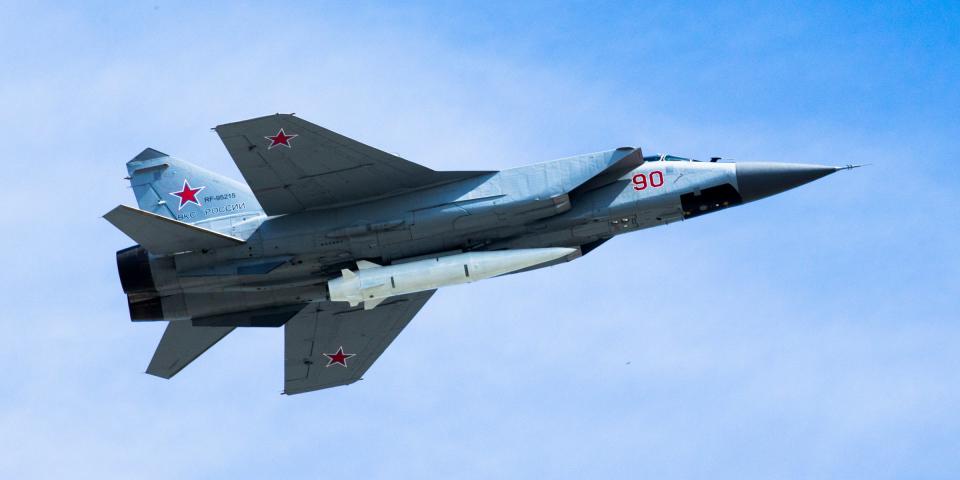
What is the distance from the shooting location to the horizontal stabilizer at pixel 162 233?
1139 inches

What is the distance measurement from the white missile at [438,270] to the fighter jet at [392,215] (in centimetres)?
3

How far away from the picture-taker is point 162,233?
96.5ft

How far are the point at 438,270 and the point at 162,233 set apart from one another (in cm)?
553

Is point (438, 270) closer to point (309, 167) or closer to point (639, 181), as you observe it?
point (309, 167)

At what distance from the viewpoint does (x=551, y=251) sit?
29.6m

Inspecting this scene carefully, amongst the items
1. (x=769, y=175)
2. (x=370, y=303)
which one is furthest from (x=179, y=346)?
(x=769, y=175)

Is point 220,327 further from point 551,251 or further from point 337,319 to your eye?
point 551,251

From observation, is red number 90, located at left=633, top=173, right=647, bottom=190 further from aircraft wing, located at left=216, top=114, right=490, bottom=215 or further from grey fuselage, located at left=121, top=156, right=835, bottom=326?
aircraft wing, located at left=216, top=114, right=490, bottom=215

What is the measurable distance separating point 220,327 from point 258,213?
3.53 meters

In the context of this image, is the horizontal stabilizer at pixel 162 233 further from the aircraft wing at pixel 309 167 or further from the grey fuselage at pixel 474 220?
the aircraft wing at pixel 309 167

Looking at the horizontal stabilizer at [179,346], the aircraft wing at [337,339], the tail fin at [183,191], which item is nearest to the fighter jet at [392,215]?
the tail fin at [183,191]

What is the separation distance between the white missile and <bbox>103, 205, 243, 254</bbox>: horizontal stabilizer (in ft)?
8.47

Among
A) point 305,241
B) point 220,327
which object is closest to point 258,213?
point 305,241

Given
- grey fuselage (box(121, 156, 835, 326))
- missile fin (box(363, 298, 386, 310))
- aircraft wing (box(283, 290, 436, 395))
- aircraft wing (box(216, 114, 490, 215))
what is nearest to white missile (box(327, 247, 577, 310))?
grey fuselage (box(121, 156, 835, 326))
